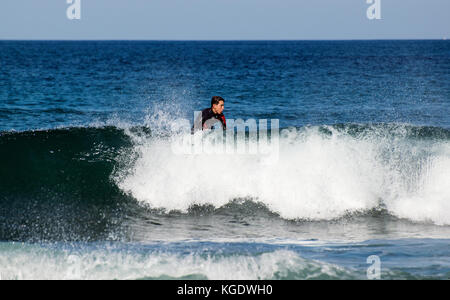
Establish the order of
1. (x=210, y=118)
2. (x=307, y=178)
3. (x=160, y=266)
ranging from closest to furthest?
(x=160, y=266), (x=307, y=178), (x=210, y=118)

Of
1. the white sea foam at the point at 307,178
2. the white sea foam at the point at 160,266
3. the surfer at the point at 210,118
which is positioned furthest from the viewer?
the surfer at the point at 210,118

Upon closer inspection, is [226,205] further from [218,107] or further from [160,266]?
[160,266]

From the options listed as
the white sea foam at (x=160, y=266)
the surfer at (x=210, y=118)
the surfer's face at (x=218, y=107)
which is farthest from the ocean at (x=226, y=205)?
the surfer's face at (x=218, y=107)

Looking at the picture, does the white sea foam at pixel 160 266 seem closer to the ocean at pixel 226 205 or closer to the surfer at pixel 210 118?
the ocean at pixel 226 205

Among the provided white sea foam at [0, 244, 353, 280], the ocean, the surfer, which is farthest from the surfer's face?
white sea foam at [0, 244, 353, 280]

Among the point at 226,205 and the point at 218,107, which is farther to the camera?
the point at 218,107

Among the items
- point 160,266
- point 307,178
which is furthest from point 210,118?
point 160,266

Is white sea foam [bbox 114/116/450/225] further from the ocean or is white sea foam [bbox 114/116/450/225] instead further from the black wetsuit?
the black wetsuit

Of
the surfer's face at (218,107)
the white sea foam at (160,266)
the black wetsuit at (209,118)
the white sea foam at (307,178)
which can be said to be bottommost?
the white sea foam at (160,266)

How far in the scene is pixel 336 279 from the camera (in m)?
5.80

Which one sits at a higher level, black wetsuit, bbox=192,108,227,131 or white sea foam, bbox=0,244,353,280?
black wetsuit, bbox=192,108,227,131
